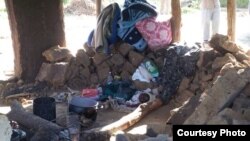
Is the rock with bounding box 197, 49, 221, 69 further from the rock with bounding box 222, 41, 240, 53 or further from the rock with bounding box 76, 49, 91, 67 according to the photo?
the rock with bounding box 76, 49, 91, 67

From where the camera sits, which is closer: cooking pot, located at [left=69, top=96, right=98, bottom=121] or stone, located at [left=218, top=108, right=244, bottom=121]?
stone, located at [left=218, top=108, right=244, bottom=121]

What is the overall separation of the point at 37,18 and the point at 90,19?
8.58m

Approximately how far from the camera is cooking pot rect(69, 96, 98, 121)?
6023 mm

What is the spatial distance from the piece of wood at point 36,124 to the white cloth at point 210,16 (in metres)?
4.35

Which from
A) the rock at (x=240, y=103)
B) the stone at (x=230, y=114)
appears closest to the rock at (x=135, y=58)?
the rock at (x=240, y=103)

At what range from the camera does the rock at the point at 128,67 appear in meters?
7.61

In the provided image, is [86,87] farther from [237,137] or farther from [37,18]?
[237,137]

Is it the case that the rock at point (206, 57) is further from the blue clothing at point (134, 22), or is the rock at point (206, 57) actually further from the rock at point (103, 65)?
the rock at point (103, 65)

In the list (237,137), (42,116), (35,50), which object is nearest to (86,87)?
(35,50)

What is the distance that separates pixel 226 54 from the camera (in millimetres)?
6805

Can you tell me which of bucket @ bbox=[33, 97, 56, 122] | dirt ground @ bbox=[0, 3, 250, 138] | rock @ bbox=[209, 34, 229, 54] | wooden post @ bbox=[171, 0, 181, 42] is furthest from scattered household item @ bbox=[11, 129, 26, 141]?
wooden post @ bbox=[171, 0, 181, 42]

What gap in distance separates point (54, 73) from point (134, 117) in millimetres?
2262

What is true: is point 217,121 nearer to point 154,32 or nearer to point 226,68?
point 226,68

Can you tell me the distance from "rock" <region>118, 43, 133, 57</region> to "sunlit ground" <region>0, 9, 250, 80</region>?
762 mm
